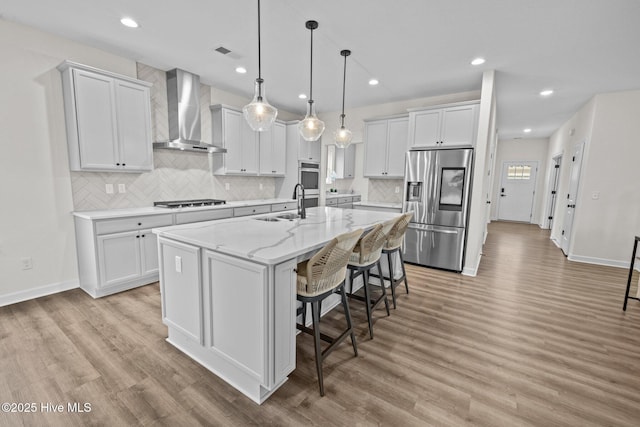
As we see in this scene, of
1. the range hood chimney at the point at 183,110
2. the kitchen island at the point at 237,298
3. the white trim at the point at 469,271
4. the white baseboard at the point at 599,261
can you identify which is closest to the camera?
the kitchen island at the point at 237,298

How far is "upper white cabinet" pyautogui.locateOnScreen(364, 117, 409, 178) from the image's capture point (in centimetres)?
473

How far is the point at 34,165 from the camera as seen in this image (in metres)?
2.89

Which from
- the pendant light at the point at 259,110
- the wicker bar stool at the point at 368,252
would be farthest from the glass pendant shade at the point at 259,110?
the wicker bar stool at the point at 368,252

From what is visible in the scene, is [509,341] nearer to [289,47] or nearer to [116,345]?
[116,345]

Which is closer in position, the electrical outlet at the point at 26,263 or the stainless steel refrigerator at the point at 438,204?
the electrical outlet at the point at 26,263

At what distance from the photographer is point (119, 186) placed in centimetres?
351

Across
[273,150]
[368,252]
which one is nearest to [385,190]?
[273,150]

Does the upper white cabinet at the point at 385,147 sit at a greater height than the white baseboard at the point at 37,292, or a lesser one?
greater

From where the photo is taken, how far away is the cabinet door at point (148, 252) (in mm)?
3268

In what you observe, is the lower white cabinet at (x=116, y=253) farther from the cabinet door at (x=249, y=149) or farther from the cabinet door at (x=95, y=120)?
the cabinet door at (x=249, y=149)

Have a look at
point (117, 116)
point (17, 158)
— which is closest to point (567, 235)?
point (117, 116)

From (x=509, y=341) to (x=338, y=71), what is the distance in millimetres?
3562

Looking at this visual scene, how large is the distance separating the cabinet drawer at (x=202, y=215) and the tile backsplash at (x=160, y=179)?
61 cm

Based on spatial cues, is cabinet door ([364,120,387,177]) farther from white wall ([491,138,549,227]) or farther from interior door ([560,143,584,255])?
white wall ([491,138,549,227])
